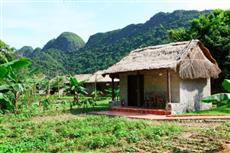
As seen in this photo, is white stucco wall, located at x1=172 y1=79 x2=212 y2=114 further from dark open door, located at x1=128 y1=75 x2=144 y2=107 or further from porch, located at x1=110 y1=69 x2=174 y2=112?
dark open door, located at x1=128 y1=75 x2=144 y2=107

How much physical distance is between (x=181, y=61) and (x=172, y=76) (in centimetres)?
107

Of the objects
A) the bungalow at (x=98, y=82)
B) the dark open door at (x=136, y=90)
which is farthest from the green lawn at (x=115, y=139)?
the bungalow at (x=98, y=82)

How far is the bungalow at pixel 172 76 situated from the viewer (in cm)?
2095

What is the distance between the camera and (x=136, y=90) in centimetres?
2386

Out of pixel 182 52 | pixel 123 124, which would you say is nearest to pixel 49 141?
pixel 123 124

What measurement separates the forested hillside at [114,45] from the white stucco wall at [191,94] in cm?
3449

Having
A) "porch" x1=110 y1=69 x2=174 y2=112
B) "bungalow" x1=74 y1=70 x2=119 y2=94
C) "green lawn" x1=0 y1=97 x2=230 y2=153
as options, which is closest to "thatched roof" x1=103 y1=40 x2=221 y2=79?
"porch" x1=110 y1=69 x2=174 y2=112

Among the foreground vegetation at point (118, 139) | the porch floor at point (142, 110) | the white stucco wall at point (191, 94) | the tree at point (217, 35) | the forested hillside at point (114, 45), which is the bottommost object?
the foreground vegetation at point (118, 139)

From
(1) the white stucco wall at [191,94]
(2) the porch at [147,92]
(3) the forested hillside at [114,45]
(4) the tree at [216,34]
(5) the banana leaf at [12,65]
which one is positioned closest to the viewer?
(5) the banana leaf at [12,65]

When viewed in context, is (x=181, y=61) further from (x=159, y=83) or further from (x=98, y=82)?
(x=98, y=82)

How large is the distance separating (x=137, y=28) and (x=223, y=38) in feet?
210

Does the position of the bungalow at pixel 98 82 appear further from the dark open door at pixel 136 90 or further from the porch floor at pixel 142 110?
the porch floor at pixel 142 110

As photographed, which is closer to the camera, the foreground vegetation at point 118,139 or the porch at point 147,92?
the foreground vegetation at point 118,139

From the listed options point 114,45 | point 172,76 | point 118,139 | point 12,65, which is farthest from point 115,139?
point 114,45
